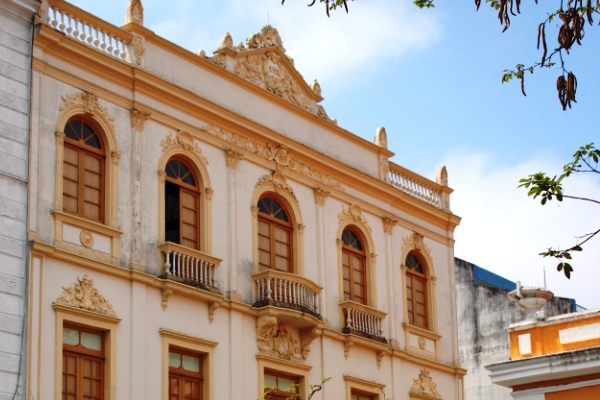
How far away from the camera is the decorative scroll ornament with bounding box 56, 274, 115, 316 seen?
830 inches

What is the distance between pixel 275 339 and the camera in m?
25.1

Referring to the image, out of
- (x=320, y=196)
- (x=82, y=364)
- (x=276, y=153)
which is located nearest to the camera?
(x=82, y=364)

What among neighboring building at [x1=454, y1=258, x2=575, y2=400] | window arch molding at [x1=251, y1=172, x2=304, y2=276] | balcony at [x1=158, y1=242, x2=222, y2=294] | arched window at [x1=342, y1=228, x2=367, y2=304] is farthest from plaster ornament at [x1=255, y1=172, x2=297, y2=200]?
neighboring building at [x1=454, y1=258, x2=575, y2=400]

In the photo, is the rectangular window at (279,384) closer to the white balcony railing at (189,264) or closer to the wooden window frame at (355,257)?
the white balcony railing at (189,264)

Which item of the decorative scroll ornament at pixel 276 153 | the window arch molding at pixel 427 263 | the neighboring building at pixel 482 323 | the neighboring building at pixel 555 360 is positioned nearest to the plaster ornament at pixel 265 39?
the decorative scroll ornament at pixel 276 153

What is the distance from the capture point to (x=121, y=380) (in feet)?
71.4

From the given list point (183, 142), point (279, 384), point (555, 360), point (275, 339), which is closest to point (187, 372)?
point (275, 339)

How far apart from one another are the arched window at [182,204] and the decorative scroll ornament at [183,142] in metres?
0.29


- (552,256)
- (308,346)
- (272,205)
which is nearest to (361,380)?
(308,346)

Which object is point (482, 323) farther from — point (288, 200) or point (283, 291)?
point (283, 291)

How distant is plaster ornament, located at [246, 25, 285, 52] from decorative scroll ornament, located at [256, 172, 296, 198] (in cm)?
270

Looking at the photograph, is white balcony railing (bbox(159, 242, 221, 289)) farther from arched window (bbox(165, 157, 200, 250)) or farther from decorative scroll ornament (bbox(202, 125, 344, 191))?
decorative scroll ornament (bbox(202, 125, 344, 191))

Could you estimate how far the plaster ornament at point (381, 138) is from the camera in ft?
98.2

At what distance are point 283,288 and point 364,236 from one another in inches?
156
